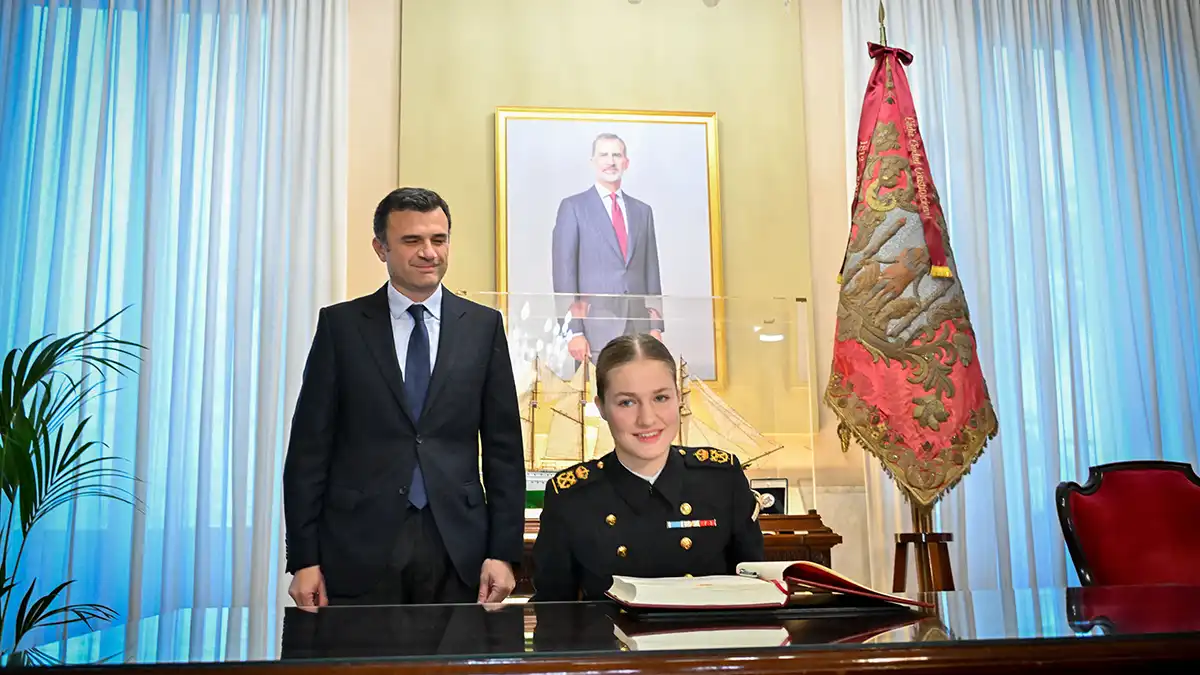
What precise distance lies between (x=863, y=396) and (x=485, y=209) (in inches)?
61.5

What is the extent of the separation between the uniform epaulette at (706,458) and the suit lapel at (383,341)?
1.94ft

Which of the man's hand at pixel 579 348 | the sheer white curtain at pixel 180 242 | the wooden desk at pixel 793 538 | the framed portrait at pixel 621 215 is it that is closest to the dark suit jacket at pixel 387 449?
the wooden desk at pixel 793 538

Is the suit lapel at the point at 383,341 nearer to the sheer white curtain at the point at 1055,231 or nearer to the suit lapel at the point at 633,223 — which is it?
the suit lapel at the point at 633,223

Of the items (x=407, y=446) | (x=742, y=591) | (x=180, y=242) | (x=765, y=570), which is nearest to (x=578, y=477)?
(x=407, y=446)

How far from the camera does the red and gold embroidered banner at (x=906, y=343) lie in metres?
3.37

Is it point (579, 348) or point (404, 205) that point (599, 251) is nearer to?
point (579, 348)

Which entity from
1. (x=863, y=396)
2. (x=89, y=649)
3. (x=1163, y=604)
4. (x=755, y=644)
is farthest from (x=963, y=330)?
(x=89, y=649)

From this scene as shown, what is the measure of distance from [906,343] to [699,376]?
74 centimetres

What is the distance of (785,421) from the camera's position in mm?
3715

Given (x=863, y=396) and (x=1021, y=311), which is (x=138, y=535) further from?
(x=1021, y=311)

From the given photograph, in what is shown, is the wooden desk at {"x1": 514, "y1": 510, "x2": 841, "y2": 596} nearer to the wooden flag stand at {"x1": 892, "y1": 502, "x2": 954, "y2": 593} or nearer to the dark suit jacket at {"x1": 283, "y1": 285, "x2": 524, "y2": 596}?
the wooden flag stand at {"x1": 892, "y1": 502, "x2": 954, "y2": 593}

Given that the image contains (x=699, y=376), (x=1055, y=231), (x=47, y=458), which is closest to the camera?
(x=47, y=458)

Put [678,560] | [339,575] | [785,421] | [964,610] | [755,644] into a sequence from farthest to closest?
[785,421] < [339,575] < [678,560] < [964,610] < [755,644]

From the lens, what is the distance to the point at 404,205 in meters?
2.22
